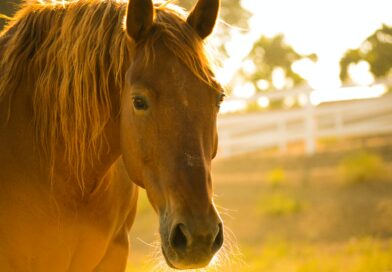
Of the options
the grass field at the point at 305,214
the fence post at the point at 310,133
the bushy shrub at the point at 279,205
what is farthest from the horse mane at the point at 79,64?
the fence post at the point at 310,133

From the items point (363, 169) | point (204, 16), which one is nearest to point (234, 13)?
point (363, 169)

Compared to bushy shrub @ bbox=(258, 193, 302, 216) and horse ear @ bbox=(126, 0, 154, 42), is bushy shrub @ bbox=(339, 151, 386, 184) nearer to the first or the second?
bushy shrub @ bbox=(258, 193, 302, 216)

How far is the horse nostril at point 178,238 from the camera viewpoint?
2.78m

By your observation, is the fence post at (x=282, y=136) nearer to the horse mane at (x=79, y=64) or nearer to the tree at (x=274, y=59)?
the tree at (x=274, y=59)

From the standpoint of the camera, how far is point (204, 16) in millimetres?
3301

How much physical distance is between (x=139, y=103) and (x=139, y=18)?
411 millimetres

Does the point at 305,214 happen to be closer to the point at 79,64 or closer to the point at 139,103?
the point at 79,64

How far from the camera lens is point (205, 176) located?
2.88 meters

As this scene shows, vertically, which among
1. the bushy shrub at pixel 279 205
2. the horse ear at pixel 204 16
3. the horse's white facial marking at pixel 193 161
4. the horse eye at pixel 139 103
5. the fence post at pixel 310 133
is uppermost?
the horse ear at pixel 204 16

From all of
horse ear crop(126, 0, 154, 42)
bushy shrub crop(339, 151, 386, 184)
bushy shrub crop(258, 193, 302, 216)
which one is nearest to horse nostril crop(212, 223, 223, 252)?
horse ear crop(126, 0, 154, 42)

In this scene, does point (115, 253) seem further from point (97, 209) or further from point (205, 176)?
point (205, 176)

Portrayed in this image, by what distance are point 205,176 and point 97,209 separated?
824mm

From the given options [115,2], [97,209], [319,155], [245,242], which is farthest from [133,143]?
[319,155]

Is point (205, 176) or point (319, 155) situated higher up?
point (205, 176)
